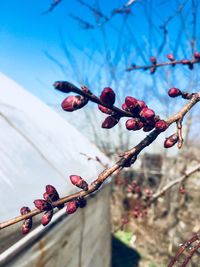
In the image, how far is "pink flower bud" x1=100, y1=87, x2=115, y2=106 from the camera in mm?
586

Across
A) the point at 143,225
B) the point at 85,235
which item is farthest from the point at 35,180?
the point at 143,225

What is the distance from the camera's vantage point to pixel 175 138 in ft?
2.47

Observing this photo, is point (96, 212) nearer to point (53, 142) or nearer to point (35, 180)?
point (53, 142)

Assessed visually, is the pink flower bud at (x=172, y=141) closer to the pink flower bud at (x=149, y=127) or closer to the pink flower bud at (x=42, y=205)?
the pink flower bud at (x=149, y=127)

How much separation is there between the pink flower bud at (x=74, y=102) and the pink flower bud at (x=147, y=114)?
0.17 m

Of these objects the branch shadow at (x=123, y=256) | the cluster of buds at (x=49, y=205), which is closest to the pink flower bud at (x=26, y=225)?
the cluster of buds at (x=49, y=205)

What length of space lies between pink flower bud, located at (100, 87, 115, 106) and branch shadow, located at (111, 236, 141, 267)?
18.8 ft

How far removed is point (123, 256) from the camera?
6035mm

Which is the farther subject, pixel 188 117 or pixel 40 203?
pixel 188 117

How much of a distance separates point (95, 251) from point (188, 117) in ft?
13.0

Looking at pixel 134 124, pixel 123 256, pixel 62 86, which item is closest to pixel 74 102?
pixel 62 86

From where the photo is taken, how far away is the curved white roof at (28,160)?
1.70 m

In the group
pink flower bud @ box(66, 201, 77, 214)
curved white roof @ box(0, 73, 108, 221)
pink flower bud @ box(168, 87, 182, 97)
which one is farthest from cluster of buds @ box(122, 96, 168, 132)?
curved white roof @ box(0, 73, 108, 221)

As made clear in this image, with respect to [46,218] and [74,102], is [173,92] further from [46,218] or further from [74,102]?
[46,218]
